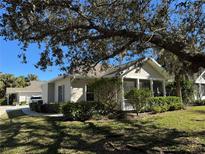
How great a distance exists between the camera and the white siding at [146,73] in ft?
80.4

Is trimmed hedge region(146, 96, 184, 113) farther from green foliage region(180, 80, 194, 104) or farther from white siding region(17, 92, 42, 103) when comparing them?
white siding region(17, 92, 42, 103)

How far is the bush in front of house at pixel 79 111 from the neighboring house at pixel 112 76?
11.5ft

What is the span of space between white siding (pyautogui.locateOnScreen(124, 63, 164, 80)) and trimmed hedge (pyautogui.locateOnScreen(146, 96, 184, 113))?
3.24m

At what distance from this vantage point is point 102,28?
33.9ft

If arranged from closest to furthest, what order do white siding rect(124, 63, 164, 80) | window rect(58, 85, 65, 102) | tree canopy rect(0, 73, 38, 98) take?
white siding rect(124, 63, 164, 80), window rect(58, 85, 65, 102), tree canopy rect(0, 73, 38, 98)

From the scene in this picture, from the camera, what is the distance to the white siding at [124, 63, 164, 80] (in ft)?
80.4

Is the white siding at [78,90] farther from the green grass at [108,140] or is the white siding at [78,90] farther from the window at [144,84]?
the green grass at [108,140]

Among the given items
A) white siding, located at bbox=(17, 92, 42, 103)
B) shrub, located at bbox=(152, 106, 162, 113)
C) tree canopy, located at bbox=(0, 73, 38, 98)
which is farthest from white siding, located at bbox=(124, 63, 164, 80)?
tree canopy, located at bbox=(0, 73, 38, 98)

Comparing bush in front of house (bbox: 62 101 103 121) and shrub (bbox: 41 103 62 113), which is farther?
shrub (bbox: 41 103 62 113)

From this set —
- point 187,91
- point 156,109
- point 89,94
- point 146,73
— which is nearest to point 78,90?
point 89,94

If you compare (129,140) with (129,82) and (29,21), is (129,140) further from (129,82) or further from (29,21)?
(129,82)

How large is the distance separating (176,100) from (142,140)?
14906 millimetres

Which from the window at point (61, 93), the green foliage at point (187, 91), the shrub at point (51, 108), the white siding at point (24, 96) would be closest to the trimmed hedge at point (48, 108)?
the shrub at point (51, 108)

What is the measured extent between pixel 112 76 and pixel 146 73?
4.69 m
